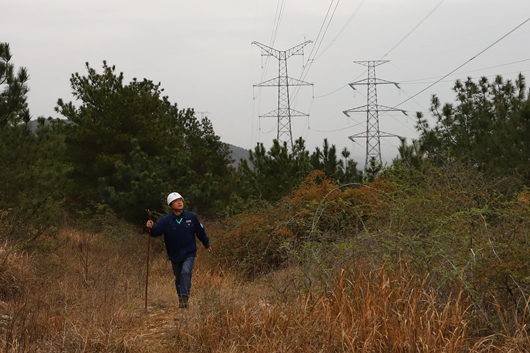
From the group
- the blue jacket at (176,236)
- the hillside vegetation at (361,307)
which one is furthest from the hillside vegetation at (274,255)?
the blue jacket at (176,236)

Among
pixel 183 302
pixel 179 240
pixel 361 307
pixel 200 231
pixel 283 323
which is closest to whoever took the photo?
pixel 283 323

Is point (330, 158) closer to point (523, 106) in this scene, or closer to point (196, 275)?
point (523, 106)

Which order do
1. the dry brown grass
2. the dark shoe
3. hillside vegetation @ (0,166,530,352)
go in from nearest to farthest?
the dry brown grass < hillside vegetation @ (0,166,530,352) < the dark shoe

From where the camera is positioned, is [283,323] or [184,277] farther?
[184,277]

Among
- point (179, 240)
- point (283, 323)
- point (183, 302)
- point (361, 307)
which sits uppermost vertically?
point (179, 240)

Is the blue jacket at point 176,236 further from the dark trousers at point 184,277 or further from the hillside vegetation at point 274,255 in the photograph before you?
the hillside vegetation at point 274,255

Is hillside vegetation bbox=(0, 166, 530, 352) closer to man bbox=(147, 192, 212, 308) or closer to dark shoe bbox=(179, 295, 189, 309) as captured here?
dark shoe bbox=(179, 295, 189, 309)

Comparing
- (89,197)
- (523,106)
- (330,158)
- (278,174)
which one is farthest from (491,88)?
(89,197)

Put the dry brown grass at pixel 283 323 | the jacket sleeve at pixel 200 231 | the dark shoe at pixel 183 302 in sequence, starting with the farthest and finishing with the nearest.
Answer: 1. the jacket sleeve at pixel 200 231
2. the dark shoe at pixel 183 302
3. the dry brown grass at pixel 283 323

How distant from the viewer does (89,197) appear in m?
21.3

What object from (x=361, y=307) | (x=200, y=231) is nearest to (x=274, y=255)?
(x=200, y=231)

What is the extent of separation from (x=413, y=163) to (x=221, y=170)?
42.2 feet

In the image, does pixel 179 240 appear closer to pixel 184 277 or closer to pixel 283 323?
pixel 184 277

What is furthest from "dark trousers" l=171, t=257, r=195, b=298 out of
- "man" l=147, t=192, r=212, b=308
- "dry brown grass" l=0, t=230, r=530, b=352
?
"dry brown grass" l=0, t=230, r=530, b=352
